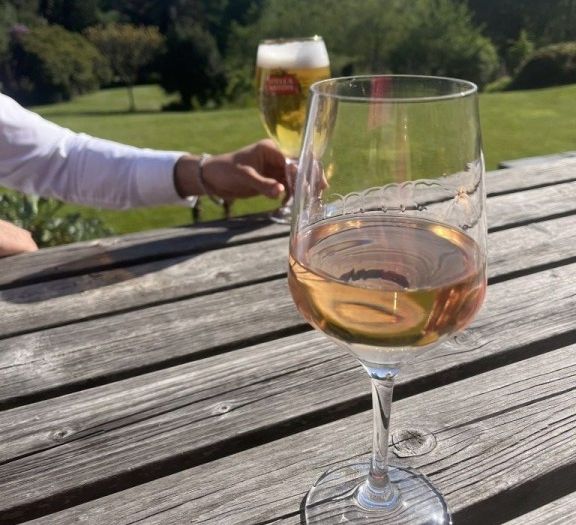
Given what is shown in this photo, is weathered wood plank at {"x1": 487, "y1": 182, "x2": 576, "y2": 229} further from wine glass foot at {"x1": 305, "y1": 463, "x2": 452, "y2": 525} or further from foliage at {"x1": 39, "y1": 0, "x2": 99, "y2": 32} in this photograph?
foliage at {"x1": 39, "y1": 0, "x2": 99, "y2": 32}

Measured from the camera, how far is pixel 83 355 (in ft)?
3.03

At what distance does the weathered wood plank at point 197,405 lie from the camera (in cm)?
72

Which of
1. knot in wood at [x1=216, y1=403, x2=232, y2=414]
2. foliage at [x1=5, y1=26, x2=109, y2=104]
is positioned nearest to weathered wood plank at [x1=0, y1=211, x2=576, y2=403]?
knot in wood at [x1=216, y1=403, x2=232, y2=414]

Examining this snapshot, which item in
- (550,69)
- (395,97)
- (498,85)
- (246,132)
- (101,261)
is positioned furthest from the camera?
(498,85)

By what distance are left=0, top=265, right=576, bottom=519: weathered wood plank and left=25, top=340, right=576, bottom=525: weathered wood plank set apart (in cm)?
3

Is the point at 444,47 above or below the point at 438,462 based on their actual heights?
below

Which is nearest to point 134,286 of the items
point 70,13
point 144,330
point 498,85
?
point 144,330

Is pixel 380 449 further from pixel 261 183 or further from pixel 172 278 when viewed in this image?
pixel 261 183

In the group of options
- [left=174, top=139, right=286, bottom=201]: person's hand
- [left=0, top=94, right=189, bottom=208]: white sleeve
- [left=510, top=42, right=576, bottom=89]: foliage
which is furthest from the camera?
[left=510, top=42, right=576, bottom=89]: foliage

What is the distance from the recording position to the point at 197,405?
815mm

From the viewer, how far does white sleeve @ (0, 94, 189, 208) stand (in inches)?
64.4

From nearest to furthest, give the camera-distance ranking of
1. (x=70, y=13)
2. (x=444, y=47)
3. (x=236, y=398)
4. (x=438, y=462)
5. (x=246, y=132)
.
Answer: (x=438, y=462) → (x=236, y=398) → (x=246, y=132) → (x=444, y=47) → (x=70, y=13)

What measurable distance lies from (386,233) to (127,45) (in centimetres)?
2544

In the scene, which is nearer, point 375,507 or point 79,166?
point 375,507
